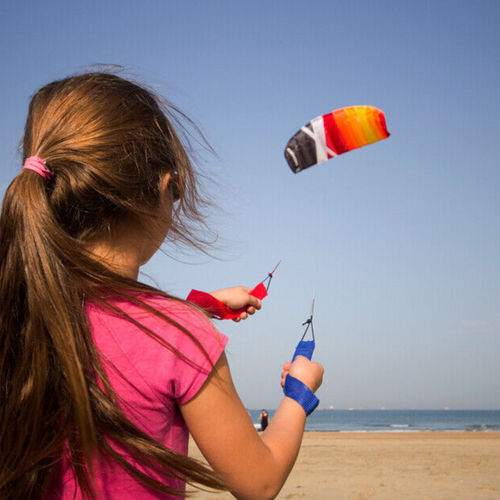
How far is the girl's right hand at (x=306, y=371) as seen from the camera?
141 cm

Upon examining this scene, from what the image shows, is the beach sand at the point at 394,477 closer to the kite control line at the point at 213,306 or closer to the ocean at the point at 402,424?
the kite control line at the point at 213,306

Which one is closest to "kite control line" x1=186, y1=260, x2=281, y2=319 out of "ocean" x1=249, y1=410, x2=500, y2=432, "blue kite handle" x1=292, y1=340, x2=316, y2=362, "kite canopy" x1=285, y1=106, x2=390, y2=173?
"blue kite handle" x1=292, y1=340, x2=316, y2=362

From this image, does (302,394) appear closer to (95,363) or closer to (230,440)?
(230,440)

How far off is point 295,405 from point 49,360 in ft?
2.10

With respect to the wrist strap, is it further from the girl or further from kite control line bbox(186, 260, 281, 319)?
kite control line bbox(186, 260, 281, 319)

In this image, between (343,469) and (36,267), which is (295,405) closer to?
(36,267)

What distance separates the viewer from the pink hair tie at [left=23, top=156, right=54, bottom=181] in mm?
1152

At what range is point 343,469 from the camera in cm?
1036

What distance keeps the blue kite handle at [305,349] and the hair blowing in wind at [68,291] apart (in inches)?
21.9

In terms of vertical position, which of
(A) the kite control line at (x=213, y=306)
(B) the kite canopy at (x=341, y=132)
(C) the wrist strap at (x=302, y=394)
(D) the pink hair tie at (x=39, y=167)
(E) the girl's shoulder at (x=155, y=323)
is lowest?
(C) the wrist strap at (x=302, y=394)

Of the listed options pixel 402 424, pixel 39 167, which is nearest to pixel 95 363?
pixel 39 167

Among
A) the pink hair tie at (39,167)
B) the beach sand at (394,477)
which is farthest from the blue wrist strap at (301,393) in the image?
the beach sand at (394,477)

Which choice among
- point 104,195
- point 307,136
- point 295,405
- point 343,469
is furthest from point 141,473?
point 343,469

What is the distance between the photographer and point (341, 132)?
13.1 ft
